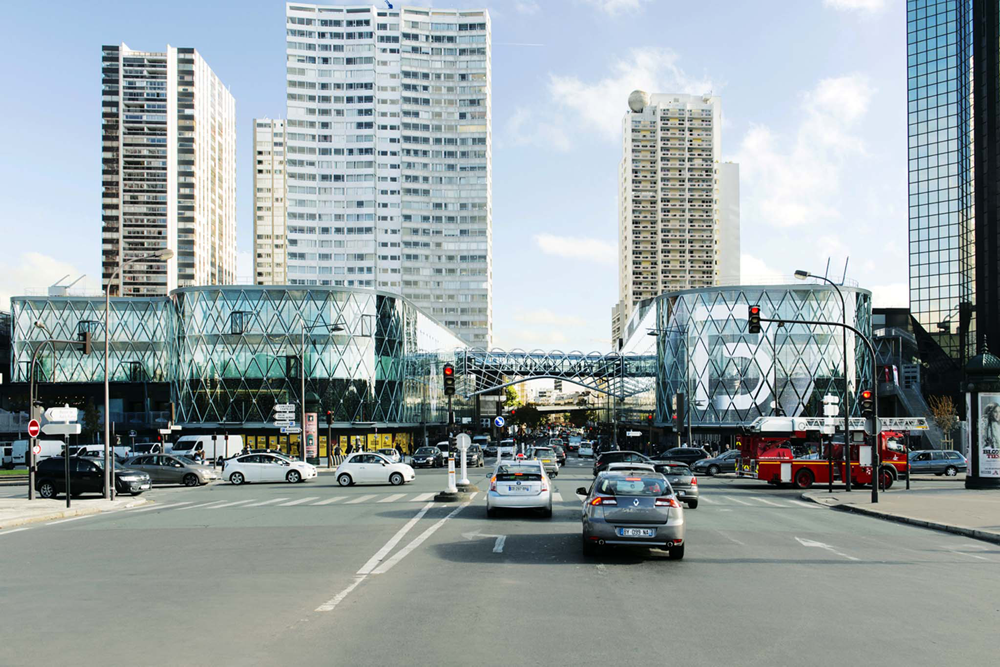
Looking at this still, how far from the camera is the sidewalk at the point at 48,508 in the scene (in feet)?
75.8

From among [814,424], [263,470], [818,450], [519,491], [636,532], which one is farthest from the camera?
[263,470]

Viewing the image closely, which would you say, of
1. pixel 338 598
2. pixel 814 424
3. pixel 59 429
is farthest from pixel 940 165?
pixel 338 598

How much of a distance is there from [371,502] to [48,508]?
9.47 m

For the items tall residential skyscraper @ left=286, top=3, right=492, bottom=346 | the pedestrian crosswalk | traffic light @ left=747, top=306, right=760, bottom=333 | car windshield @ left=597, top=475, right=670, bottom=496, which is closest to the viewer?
car windshield @ left=597, top=475, right=670, bottom=496

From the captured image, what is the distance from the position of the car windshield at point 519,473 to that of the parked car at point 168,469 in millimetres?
22823

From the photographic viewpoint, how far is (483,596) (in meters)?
11.0

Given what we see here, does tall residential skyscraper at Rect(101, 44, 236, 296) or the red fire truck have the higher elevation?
tall residential skyscraper at Rect(101, 44, 236, 296)

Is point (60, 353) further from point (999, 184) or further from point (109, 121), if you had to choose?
point (999, 184)

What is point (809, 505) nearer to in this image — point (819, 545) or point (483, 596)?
point (819, 545)

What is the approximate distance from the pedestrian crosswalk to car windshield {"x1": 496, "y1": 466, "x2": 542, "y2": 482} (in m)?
4.97

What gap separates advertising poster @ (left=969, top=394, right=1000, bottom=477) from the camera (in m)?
34.2

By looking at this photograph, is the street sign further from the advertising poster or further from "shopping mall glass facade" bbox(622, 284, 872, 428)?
"shopping mall glass facade" bbox(622, 284, 872, 428)

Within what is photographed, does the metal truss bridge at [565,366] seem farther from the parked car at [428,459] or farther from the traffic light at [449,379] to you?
the traffic light at [449,379]

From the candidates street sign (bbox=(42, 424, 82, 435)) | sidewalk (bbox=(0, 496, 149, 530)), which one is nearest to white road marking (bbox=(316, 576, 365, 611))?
sidewalk (bbox=(0, 496, 149, 530))
